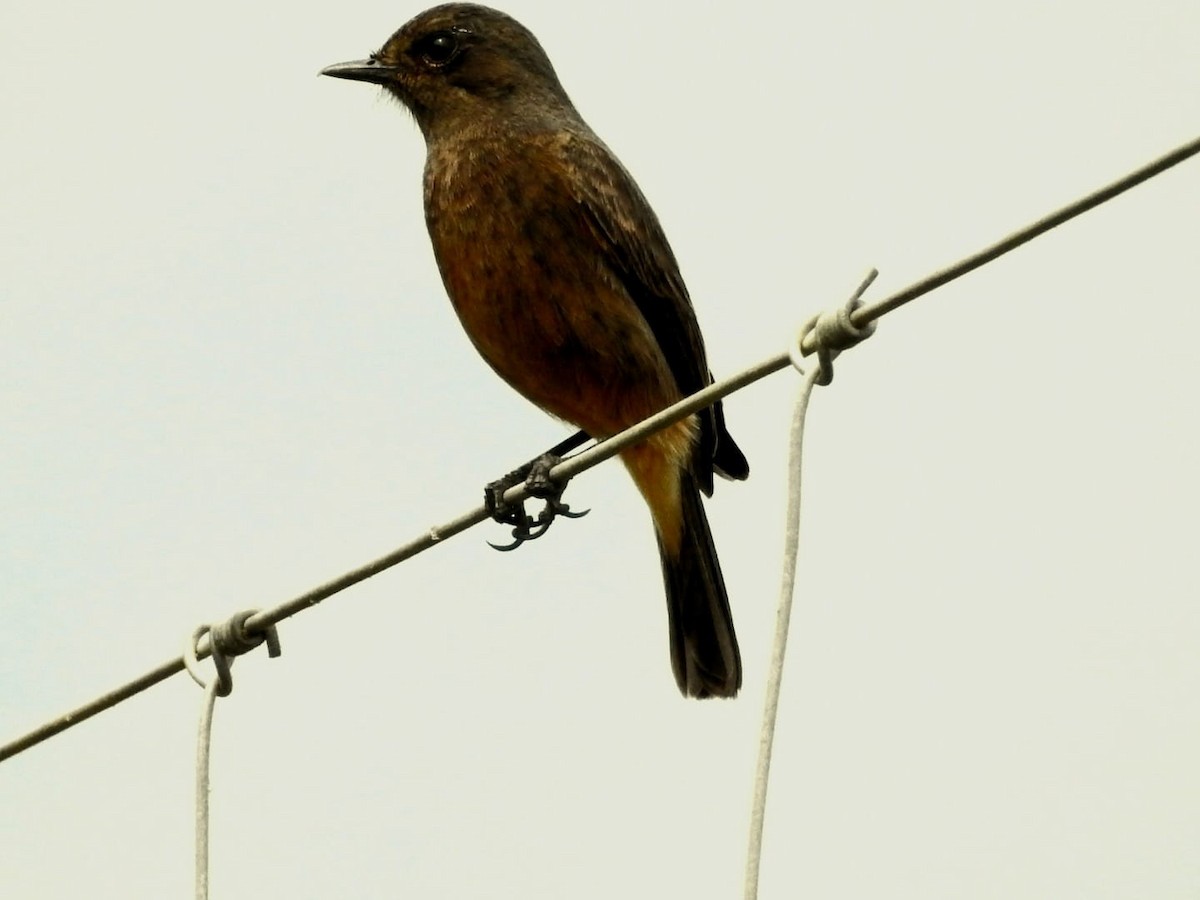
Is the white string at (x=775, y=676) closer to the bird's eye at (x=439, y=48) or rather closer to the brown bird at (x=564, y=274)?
the brown bird at (x=564, y=274)

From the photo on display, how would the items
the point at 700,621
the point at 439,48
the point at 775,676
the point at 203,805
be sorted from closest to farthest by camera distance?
the point at 775,676 < the point at 203,805 < the point at 700,621 < the point at 439,48

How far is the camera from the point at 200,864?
3.79 m

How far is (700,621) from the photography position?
735 cm

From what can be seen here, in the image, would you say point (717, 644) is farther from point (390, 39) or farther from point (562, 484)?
point (390, 39)

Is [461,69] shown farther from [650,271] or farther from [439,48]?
[650,271]

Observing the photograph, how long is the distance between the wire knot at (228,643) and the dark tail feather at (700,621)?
10.5 feet

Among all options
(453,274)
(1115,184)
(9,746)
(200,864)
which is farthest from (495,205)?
(1115,184)

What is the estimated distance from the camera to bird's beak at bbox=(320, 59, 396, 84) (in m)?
7.70

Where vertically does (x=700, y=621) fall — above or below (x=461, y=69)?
below

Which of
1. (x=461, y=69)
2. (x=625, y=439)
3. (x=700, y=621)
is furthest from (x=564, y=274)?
(x=625, y=439)

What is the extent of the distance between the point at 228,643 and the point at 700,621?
3.30 m

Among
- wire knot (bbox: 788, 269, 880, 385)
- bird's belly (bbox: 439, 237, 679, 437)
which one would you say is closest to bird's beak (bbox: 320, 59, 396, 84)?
bird's belly (bbox: 439, 237, 679, 437)

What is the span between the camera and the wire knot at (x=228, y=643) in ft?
13.9

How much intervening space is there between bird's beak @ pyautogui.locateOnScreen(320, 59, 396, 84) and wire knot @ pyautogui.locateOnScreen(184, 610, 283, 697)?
3.83 m
